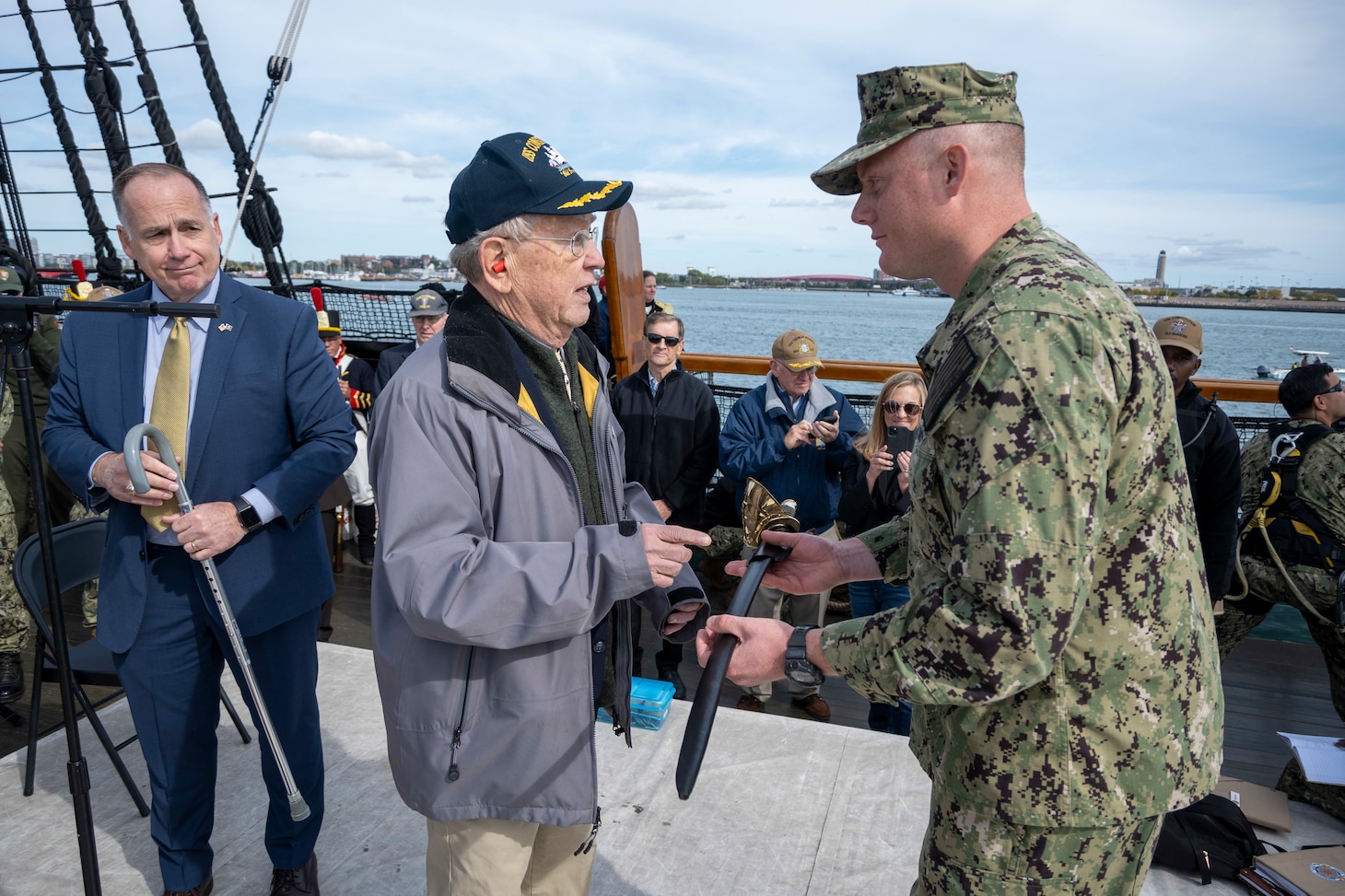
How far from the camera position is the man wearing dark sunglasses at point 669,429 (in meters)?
4.98

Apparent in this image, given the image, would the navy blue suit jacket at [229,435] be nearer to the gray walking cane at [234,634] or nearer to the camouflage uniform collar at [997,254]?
the gray walking cane at [234,634]

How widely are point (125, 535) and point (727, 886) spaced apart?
2.21 meters

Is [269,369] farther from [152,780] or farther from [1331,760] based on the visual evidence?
[1331,760]

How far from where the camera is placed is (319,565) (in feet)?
9.15

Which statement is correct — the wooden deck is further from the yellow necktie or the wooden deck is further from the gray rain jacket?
the gray rain jacket

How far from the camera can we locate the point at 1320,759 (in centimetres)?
335

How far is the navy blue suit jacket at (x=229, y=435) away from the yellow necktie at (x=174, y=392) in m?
0.03

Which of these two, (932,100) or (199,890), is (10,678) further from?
(932,100)

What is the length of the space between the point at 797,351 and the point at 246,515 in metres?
3.18

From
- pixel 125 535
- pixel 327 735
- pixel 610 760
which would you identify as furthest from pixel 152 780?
pixel 610 760

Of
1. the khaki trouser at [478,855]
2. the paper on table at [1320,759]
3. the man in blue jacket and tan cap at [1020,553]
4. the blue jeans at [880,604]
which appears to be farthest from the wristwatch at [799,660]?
the paper on table at [1320,759]

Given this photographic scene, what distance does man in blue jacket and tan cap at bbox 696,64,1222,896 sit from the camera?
1.19 meters

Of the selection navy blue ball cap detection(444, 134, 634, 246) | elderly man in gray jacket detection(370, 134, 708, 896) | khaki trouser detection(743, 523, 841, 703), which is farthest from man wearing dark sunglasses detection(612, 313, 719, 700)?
navy blue ball cap detection(444, 134, 634, 246)

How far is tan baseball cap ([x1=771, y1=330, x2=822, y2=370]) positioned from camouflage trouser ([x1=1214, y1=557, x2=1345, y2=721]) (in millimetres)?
2439
